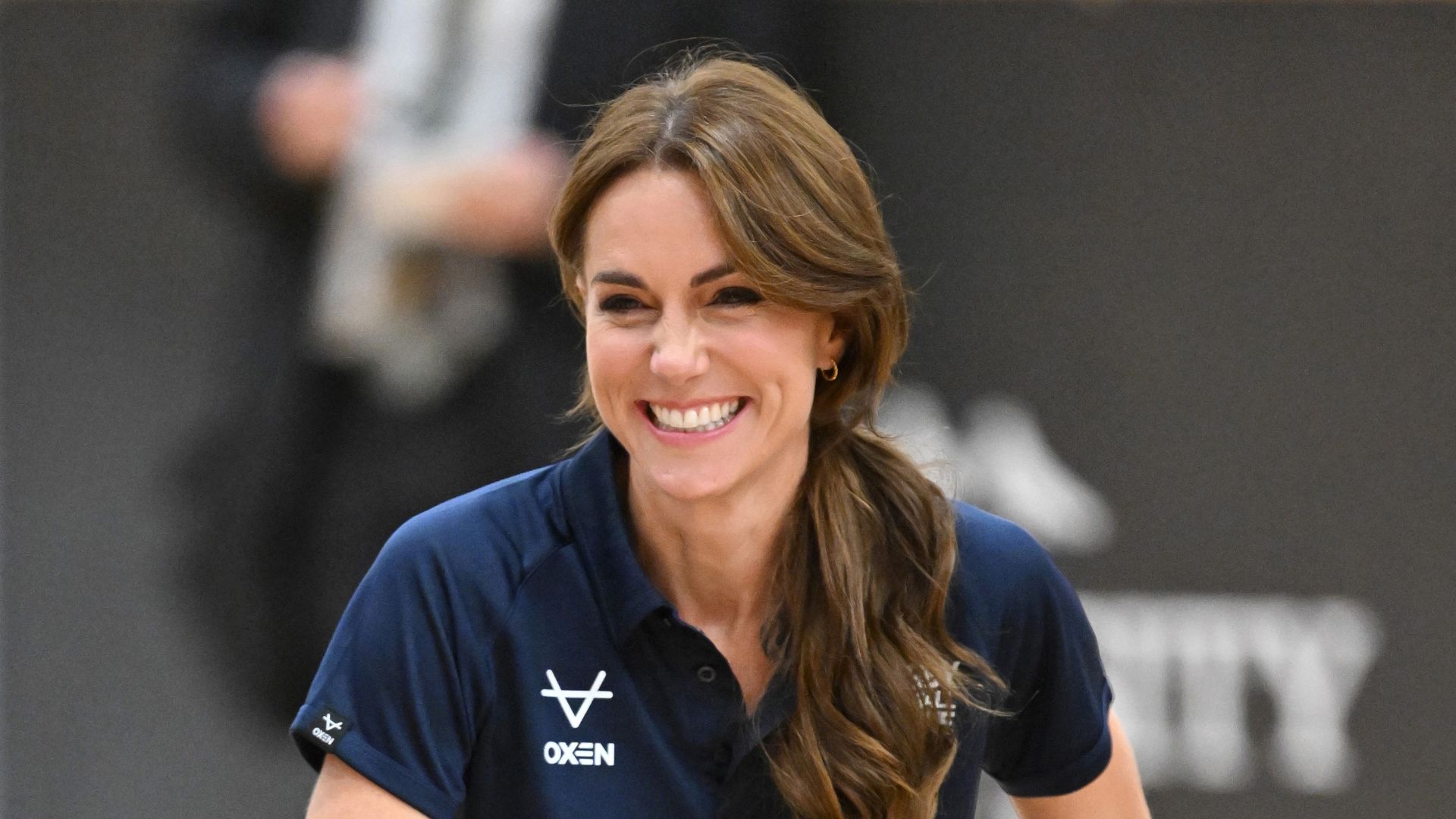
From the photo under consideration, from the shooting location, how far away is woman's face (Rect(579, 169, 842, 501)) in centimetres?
154

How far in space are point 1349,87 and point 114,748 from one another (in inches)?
100.0

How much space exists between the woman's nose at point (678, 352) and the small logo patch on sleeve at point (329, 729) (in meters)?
0.41

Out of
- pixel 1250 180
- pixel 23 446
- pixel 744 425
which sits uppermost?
pixel 1250 180

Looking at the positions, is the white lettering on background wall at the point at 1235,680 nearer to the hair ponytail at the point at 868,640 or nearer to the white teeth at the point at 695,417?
the hair ponytail at the point at 868,640

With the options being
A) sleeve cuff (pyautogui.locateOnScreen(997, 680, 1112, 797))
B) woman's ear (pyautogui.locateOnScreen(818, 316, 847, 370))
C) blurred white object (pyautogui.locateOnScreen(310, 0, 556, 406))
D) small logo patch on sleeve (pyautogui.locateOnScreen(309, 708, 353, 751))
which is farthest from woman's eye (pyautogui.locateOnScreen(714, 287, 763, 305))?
blurred white object (pyautogui.locateOnScreen(310, 0, 556, 406))

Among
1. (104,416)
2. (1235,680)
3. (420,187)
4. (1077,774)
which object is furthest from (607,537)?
Answer: (104,416)

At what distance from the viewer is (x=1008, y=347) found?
3150mm

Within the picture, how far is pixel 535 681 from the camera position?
1.63 meters

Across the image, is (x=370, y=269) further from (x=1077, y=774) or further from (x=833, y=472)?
(x=1077, y=774)

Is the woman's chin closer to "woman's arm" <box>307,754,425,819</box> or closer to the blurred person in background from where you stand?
"woman's arm" <box>307,754,425,819</box>

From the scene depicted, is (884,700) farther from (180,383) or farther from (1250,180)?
(180,383)

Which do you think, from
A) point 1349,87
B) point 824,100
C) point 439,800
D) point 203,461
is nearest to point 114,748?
point 203,461

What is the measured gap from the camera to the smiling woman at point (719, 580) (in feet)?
5.08

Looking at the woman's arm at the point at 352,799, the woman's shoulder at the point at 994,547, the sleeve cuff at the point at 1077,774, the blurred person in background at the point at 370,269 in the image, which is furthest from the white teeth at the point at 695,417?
the blurred person in background at the point at 370,269
